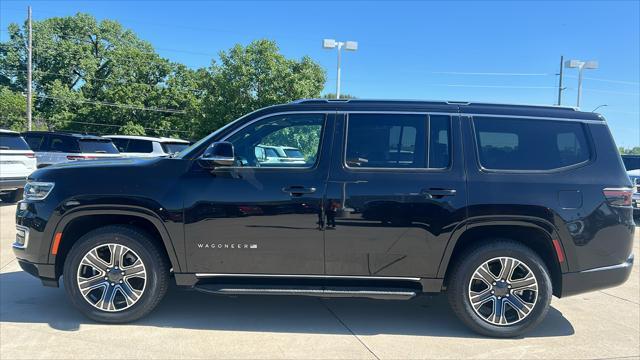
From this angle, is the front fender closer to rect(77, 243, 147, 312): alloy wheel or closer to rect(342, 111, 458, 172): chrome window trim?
rect(77, 243, 147, 312): alloy wheel

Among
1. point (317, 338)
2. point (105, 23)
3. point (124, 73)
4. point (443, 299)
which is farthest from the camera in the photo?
point (105, 23)

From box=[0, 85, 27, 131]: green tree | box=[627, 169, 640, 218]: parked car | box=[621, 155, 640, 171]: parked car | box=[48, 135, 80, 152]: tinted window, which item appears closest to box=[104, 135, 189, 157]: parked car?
box=[48, 135, 80, 152]: tinted window

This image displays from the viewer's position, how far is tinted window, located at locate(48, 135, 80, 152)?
1384cm

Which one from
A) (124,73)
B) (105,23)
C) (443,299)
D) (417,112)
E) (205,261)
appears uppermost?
(105,23)

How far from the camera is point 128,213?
4086 mm

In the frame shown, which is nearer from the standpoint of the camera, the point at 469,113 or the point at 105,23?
the point at 469,113

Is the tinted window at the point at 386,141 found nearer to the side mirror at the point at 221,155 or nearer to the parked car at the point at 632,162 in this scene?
the side mirror at the point at 221,155

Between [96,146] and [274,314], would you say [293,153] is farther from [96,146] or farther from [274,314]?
[96,146]

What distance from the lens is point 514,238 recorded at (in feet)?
13.9

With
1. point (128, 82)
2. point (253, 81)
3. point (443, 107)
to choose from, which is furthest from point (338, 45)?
point (128, 82)

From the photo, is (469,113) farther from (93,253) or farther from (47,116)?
(47,116)

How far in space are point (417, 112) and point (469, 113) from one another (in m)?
0.46

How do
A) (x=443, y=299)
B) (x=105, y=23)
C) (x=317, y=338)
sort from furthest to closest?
(x=105, y=23) < (x=443, y=299) < (x=317, y=338)

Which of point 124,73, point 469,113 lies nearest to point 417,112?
point 469,113
